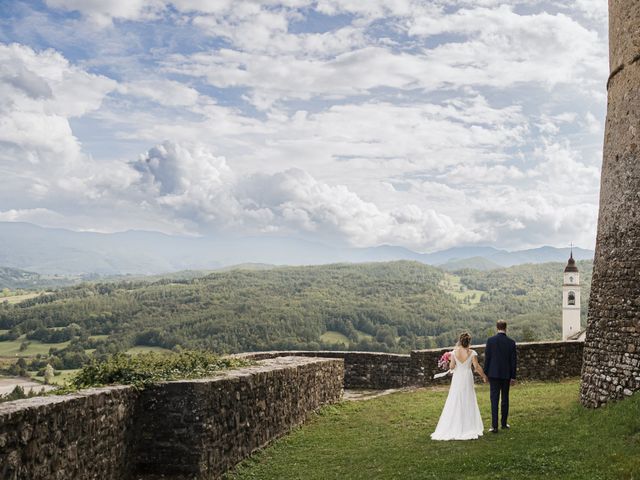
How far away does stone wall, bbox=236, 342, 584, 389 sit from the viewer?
19.8m

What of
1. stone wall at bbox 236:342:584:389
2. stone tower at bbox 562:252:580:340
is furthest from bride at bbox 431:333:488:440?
stone tower at bbox 562:252:580:340

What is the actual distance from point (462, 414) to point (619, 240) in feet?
16.9

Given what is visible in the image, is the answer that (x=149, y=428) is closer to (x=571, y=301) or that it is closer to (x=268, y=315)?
(x=571, y=301)

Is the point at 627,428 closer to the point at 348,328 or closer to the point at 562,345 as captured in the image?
the point at 562,345

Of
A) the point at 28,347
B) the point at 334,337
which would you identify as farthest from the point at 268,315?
the point at 28,347

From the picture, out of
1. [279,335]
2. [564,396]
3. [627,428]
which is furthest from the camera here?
[279,335]

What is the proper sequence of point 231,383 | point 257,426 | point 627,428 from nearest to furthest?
point 627,428
point 231,383
point 257,426

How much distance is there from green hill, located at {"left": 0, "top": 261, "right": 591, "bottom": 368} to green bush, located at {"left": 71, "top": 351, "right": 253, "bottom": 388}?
2448 inches

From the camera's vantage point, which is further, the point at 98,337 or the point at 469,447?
the point at 98,337

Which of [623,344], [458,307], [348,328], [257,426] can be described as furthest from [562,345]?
[458,307]

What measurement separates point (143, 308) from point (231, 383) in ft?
436

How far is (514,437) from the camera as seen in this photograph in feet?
36.4

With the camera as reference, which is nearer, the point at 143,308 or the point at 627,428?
the point at 627,428

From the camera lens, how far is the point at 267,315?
124 meters
